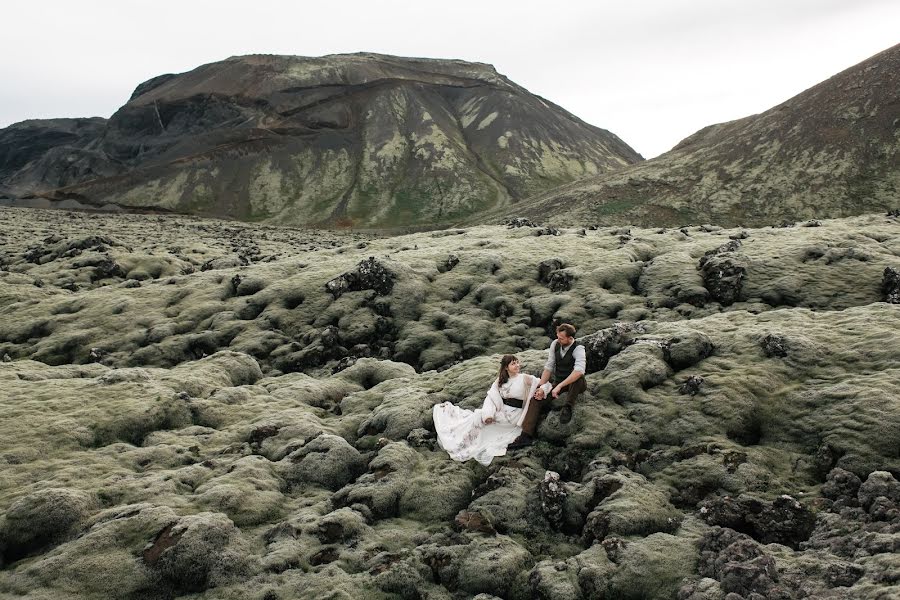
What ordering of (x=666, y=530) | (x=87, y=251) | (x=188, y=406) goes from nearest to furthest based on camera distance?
(x=666, y=530) < (x=188, y=406) < (x=87, y=251)

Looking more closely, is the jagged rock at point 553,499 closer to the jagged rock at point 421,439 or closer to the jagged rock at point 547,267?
the jagged rock at point 421,439

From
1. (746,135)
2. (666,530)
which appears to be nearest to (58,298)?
(666,530)

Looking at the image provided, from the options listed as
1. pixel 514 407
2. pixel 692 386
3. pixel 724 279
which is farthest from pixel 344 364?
pixel 724 279

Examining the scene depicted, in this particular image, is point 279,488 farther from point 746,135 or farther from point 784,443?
point 746,135

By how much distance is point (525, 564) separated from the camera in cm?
1200

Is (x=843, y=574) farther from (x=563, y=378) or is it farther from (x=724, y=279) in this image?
(x=724, y=279)

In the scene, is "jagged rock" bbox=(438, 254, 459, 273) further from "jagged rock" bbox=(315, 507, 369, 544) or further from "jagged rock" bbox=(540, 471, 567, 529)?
"jagged rock" bbox=(315, 507, 369, 544)

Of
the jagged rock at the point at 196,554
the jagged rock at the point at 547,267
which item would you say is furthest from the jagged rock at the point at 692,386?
the jagged rock at the point at 547,267

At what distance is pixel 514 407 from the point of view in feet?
54.9

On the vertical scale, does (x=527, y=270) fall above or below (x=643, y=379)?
above

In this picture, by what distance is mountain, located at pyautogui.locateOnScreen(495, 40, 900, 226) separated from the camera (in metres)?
97.5

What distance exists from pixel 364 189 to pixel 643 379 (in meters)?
188

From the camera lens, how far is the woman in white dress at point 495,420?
53.0 feet

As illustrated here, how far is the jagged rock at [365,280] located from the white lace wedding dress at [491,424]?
15.1 meters
